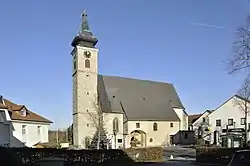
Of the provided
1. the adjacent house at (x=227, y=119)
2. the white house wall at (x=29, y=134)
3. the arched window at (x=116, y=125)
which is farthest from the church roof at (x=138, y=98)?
the white house wall at (x=29, y=134)

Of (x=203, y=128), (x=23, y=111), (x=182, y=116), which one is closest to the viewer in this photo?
(x=23, y=111)

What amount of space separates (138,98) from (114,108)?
803 cm

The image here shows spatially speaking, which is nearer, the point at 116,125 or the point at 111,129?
the point at 111,129

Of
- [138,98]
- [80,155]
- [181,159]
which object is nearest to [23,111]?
[181,159]

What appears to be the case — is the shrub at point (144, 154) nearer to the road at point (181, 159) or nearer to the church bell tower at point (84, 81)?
the road at point (181, 159)

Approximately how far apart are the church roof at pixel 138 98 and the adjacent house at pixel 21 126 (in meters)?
26.5

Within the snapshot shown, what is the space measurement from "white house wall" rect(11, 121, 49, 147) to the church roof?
25863mm

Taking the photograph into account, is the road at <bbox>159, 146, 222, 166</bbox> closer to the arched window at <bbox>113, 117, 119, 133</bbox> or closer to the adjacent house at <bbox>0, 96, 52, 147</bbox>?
the adjacent house at <bbox>0, 96, 52, 147</bbox>

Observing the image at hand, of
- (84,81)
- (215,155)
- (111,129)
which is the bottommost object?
(111,129)

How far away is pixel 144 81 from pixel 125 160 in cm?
6186

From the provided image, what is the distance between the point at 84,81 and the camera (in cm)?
7925

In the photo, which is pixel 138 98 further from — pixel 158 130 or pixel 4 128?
pixel 4 128

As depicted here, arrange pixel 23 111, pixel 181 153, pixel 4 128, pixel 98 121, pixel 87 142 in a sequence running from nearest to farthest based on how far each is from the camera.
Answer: pixel 4 128 < pixel 181 153 < pixel 23 111 < pixel 98 121 < pixel 87 142

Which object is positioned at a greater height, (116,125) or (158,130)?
(116,125)
